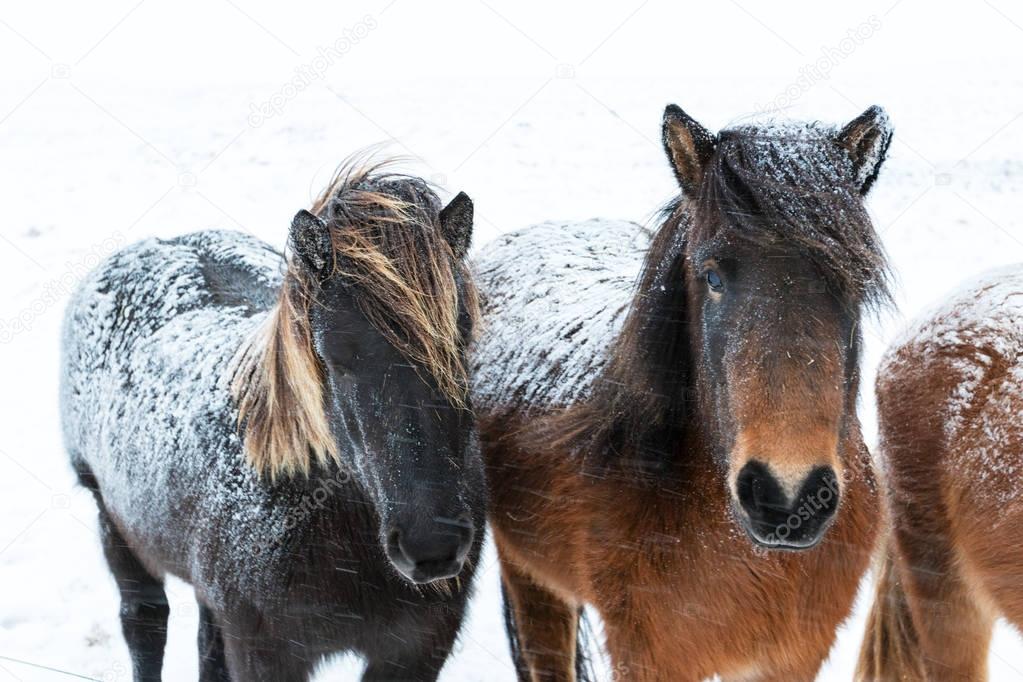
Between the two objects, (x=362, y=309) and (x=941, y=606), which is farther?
(x=941, y=606)

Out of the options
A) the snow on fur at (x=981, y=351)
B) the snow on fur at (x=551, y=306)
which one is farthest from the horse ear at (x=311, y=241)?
the snow on fur at (x=981, y=351)

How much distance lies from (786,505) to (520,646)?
8.01 ft

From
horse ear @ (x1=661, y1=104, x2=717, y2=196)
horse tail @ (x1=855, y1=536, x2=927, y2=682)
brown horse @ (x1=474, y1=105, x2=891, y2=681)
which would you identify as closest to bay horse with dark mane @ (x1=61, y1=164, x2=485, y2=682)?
brown horse @ (x1=474, y1=105, x2=891, y2=681)

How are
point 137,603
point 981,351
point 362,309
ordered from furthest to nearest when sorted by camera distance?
point 137,603 → point 981,351 → point 362,309

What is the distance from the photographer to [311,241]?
2.42 meters

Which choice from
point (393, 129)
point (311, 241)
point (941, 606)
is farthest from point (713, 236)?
point (393, 129)

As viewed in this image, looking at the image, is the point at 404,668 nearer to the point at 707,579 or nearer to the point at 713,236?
the point at 707,579

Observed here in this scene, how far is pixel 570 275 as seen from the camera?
150 inches

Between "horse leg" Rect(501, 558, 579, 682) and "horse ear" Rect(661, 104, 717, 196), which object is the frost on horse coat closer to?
"horse leg" Rect(501, 558, 579, 682)

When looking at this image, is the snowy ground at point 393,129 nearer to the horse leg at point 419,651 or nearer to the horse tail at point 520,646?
the horse tail at point 520,646

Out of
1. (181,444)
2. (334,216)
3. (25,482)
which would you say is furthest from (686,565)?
(25,482)

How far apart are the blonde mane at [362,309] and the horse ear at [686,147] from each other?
2.32ft

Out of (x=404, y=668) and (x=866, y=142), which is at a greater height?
(x=866, y=142)

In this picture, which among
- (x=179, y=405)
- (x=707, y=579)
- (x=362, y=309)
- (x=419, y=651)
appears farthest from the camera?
(x=179, y=405)
